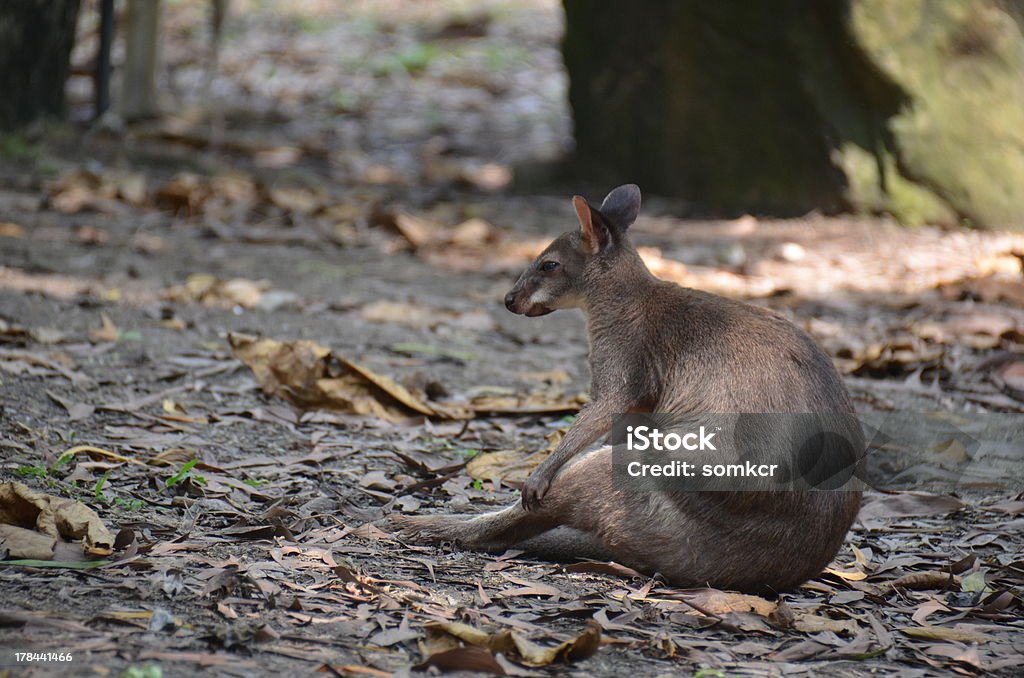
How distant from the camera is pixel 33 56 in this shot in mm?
9156

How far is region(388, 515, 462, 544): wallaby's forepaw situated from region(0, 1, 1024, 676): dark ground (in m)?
0.09

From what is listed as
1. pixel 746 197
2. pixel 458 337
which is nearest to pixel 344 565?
pixel 458 337

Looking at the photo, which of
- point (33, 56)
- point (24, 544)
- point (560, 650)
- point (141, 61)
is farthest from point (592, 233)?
point (141, 61)

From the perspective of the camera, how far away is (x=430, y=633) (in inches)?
109

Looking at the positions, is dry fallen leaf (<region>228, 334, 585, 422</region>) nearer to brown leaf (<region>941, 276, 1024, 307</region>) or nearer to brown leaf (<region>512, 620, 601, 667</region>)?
brown leaf (<region>512, 620, 601, 667</region>)

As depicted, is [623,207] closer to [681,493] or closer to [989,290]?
[681,493]

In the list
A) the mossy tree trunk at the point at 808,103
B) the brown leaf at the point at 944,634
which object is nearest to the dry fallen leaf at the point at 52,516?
the brown leaf at the point at 944,634

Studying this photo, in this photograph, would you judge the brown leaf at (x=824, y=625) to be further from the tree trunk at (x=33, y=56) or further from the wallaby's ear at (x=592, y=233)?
the tree trunk at (x=33, y=56)

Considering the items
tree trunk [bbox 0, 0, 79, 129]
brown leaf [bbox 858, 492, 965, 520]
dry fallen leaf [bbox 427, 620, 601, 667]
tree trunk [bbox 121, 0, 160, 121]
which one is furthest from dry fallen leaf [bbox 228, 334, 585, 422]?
tree trunk [bbox 121, 0, 160, 121]

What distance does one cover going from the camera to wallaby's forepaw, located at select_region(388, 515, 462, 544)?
11.8 feet

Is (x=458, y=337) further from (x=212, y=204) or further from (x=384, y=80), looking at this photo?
(x=384, y=80)

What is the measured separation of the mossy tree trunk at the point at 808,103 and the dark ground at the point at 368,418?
30 centimetres

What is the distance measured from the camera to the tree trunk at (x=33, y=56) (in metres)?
8.91

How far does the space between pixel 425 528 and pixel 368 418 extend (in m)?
1.19
